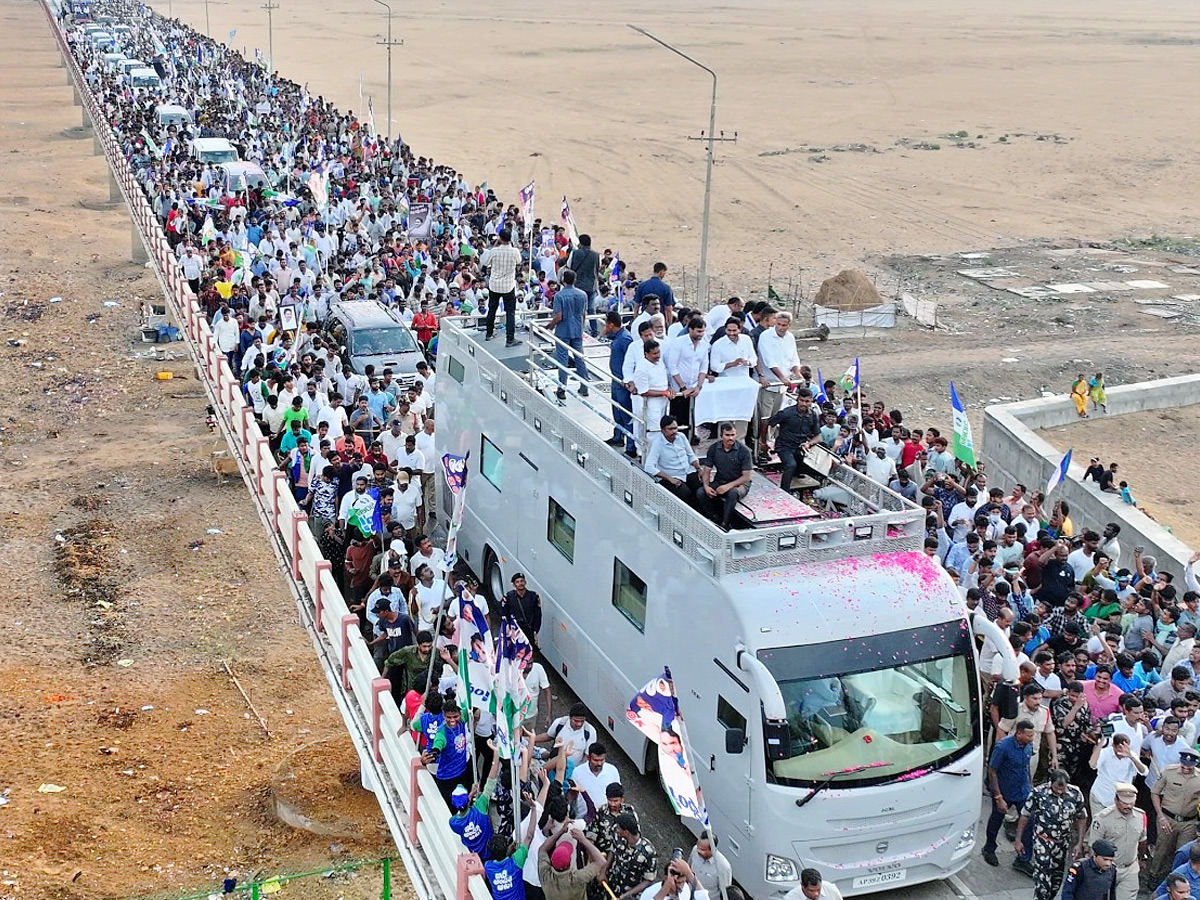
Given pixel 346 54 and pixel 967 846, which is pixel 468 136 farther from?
pixel 967 846

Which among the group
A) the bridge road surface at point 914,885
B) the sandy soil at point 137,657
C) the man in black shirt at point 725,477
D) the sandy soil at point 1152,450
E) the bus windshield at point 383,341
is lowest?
the sandy soil at point 137,657

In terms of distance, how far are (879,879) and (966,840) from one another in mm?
818

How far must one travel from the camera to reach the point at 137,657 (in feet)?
53.4

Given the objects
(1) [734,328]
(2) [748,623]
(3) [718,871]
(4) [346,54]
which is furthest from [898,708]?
(4) [346,54]

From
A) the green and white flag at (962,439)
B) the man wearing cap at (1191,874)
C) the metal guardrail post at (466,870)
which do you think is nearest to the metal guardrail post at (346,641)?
the metal guardrail post at (466,870)

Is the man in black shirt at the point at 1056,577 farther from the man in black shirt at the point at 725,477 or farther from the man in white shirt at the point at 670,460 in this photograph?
the man in white shirt at the point at 670,460

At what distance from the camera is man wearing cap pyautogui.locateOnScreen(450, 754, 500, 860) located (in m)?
9.22

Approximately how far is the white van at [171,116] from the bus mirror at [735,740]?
35972 mm

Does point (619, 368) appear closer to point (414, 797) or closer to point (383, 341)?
point (414, 797)

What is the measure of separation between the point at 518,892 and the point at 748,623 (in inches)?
94.3

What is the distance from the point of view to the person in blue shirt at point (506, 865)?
29.7 ft

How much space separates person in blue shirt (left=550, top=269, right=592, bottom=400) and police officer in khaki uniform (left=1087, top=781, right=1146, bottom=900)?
6.68 metres

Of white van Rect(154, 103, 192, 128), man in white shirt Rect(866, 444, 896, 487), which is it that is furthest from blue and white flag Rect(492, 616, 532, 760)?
white van Rect(154, 103, 192, 128)

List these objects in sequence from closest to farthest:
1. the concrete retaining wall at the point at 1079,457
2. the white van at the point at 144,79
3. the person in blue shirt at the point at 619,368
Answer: the person in blue shirt at the point at 619,368 → the concrete retaining wall at the point at 1079,457 → the white van at the point at 144,79
